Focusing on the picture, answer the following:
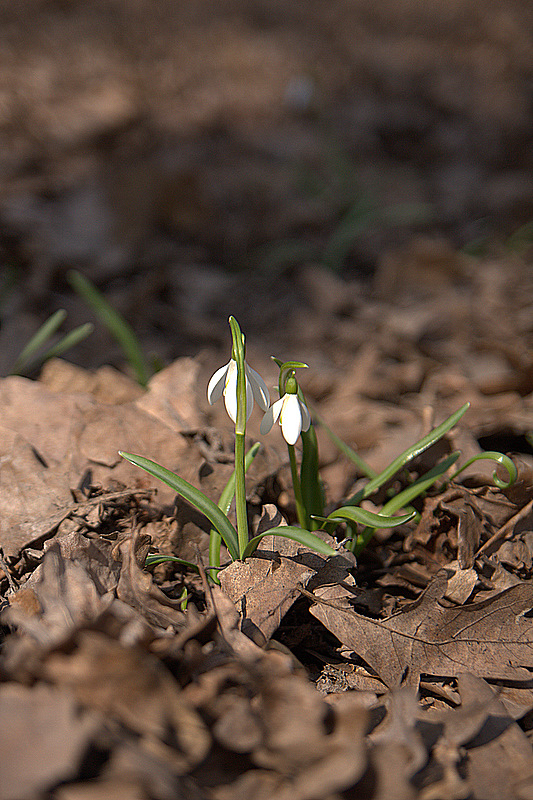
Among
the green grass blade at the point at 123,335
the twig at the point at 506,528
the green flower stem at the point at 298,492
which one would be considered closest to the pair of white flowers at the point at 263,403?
the green flower stem at the point at 298,492

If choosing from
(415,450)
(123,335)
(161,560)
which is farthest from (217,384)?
(123,335)

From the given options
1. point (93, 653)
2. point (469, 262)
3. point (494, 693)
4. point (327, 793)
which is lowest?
point (469, 262)

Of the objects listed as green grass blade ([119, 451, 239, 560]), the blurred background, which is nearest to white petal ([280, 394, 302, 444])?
green grass blade ([119, 451, 239, 560])

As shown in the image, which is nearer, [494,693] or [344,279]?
[494,693]

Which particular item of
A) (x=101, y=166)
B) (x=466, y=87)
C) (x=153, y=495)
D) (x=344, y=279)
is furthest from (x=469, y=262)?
(x=466, y=87)

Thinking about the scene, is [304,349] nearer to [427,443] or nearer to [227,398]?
[427,443]

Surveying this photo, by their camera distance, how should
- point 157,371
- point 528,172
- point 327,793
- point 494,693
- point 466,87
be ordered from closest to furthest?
point 327,793 < point 494,693 < point 157,371 < point 528,172 < point 466,87

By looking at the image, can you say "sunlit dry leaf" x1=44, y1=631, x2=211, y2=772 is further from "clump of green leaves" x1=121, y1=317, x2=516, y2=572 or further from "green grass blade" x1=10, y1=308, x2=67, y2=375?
"green grass blade" x1=10, y1=308, x2=67, y2=375
